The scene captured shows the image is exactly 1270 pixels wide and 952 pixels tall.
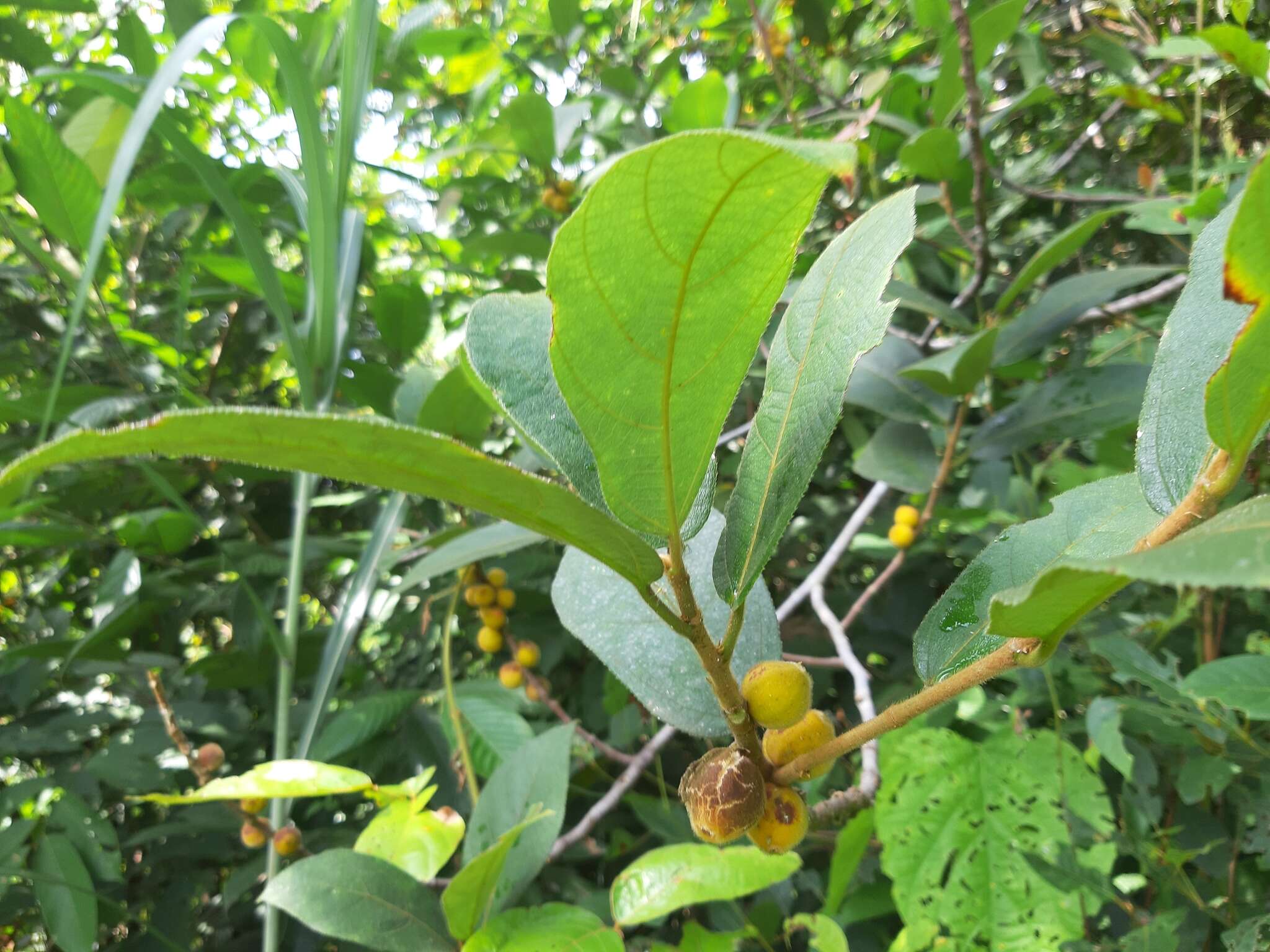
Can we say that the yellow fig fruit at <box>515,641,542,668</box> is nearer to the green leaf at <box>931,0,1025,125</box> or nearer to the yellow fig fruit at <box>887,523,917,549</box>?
the yellow fig fruit at <box>887,523,917,549</box>

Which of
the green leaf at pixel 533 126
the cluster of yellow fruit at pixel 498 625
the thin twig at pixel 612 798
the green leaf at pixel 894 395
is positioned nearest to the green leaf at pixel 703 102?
the green leaf at pixel 533 126

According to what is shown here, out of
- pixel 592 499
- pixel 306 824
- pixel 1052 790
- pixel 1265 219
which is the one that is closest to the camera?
pixel 1265 219

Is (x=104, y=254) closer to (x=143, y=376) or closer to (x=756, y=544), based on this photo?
(x=143, y=376)

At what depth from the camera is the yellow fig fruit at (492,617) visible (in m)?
1.02

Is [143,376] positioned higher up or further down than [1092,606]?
further down

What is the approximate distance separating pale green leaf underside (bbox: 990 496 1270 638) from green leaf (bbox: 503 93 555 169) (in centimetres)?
122

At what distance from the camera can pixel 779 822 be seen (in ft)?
1.19

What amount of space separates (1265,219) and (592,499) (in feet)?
0.76

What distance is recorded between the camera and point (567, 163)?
158 centimetres

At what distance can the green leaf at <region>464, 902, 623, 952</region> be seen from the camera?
0.56 metres

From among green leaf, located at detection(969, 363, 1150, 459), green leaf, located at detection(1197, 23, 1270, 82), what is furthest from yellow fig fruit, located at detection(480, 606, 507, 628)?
green leaf, located at detection(1197, 23, 1270, 82)

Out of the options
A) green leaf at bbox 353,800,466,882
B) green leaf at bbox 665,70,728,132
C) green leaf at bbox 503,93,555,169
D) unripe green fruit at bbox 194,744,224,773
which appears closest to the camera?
green leaf at bbox 353,800,466,882

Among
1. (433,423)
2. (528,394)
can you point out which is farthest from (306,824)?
(528,394)

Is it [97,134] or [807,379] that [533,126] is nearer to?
[97,134]
